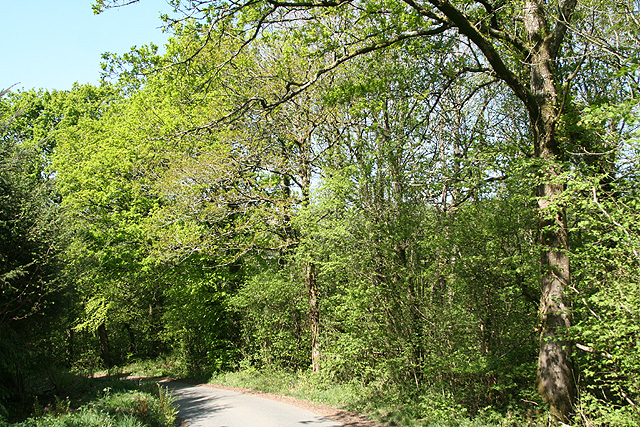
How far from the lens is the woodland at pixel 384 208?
628 centimetres

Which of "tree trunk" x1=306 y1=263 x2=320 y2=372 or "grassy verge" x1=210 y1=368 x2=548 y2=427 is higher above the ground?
"tree trunk" x1=306 y1=263 x2=320 y2=372

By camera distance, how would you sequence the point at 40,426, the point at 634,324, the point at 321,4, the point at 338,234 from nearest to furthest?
the point at 634,324 < the point at 321,4 < the point at 40,426 < the point at 338,234

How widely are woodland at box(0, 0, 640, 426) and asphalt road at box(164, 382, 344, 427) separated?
185cm

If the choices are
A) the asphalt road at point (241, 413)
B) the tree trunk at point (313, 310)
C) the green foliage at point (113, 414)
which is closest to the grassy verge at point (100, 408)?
the green foliage at point (113, 414)

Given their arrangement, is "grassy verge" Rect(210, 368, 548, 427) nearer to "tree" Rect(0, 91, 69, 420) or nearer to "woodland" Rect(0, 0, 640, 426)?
"woodland" Rect(0, 0, 640, 426)

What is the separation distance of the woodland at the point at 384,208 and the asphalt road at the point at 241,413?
1.85m

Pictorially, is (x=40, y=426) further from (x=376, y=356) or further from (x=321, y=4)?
(x=321, y=4)

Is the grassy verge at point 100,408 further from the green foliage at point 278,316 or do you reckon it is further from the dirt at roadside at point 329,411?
the green foliage at point 278,316


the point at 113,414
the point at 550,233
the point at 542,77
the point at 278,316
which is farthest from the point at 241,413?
the point at 542,77

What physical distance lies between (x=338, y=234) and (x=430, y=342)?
10.8 ft

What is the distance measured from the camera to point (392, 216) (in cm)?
1003

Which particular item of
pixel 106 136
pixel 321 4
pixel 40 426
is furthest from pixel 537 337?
Answer: pixel 106 136

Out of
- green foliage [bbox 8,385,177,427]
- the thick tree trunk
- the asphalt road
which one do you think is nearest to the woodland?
the thick tree trunk

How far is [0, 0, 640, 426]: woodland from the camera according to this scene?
20.6 feet
